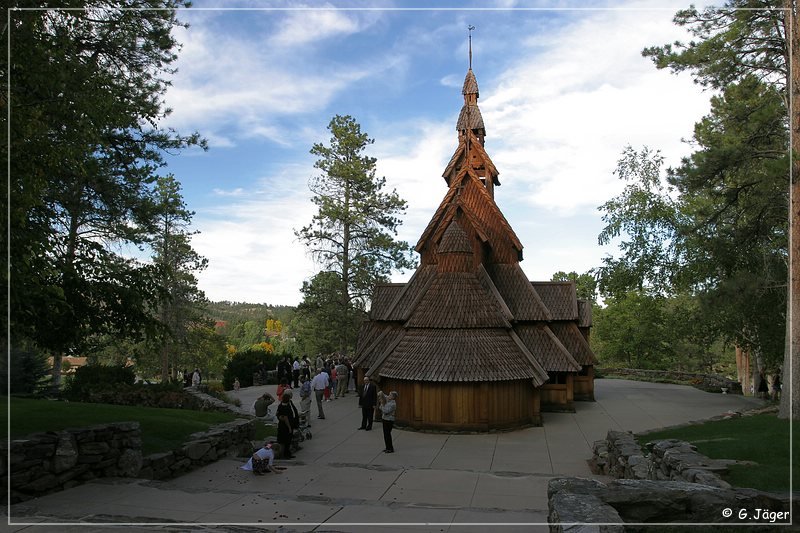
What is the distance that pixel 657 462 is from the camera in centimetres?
1086

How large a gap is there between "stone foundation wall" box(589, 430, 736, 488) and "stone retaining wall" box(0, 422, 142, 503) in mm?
9904

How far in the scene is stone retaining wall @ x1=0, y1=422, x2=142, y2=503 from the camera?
→ 8703 millimetres

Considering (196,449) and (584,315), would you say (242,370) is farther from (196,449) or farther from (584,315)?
(196,449)

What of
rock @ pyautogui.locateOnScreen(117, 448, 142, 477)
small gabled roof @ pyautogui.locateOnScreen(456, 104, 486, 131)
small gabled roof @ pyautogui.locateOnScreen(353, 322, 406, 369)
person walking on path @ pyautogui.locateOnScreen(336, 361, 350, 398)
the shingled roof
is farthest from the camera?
small gabled roof @ pyautogui.locateOnScreen(456, 104, 486, 131)

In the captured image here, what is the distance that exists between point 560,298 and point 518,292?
243cm

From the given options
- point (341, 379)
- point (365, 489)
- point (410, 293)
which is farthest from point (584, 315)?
point (365, 489)

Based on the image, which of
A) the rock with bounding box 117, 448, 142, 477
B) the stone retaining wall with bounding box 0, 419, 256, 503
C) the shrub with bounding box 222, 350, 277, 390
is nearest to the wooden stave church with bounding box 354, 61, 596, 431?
the stone retaining wall with bounding box 0, 419, 256, 503

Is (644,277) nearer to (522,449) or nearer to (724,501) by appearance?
(522,449)

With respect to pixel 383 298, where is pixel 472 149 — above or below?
above

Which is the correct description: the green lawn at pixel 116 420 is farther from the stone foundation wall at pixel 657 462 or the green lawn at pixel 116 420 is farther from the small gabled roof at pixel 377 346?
the stone foundation wall at pixel 657 462

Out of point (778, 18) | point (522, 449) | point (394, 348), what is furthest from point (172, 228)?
point (778, 18)

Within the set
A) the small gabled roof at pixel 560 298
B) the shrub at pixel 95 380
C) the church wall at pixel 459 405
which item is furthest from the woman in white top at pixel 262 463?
the small gabled roof at pixel 560 298

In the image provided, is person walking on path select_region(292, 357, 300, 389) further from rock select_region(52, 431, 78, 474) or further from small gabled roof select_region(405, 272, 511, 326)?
rock select_region(52, 431, 78, 474)

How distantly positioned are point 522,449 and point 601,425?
18.2 feet
